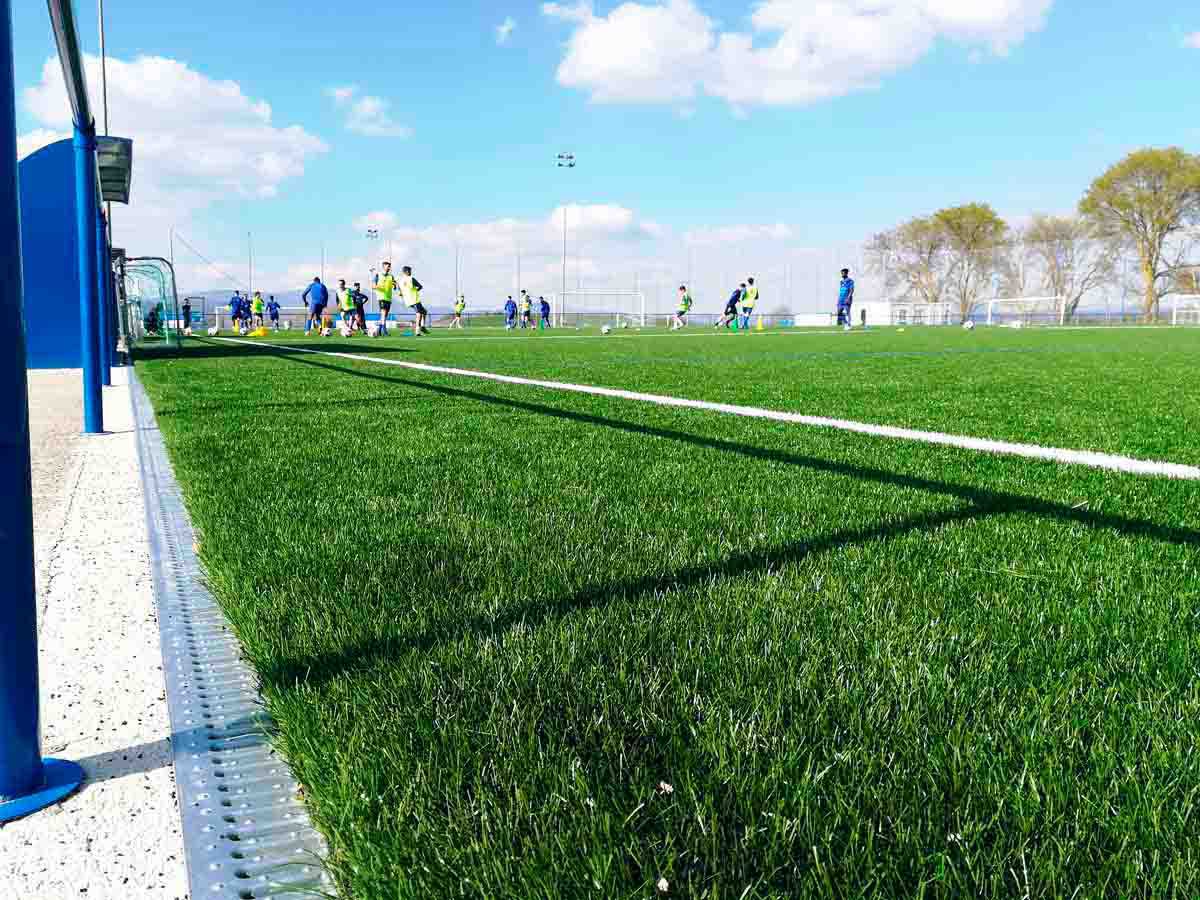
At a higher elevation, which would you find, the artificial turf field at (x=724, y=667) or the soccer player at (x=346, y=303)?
the soccer player at (x=346, y=303)

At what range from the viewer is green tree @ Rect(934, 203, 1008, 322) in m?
70.5

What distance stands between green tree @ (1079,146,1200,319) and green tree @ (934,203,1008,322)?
9.42 m

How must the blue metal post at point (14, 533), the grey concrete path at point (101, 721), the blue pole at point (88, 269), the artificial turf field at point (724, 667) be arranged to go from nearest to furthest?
the artificial turf field at point (724, 667)
the grey concrete path at point (101, 721)
the blue metal post at point (14, 533)
the blue pole at point (88, 269)

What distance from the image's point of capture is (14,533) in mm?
1633

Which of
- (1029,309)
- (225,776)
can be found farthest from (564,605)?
(1029,309)

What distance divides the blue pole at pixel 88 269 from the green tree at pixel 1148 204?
66.3 m

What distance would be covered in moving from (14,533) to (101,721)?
61cm

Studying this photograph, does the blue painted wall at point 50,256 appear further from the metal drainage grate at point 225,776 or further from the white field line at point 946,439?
the metal drainage grate at point 225,776

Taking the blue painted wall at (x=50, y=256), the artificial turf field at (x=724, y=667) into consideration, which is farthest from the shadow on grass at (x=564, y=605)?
the blue painted wall at (x=50, y=256)

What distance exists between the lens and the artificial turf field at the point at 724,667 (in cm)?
137

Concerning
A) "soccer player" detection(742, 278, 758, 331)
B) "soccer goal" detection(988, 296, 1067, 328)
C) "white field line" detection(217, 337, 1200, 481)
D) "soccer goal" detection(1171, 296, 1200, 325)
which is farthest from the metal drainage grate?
"soccer goal" detection(988, 296, 1067, 328)

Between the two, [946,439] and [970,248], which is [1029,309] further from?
[946,439]

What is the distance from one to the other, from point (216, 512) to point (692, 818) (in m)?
2.86

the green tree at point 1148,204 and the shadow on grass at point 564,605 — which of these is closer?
the shadow on grass at point 564,605
